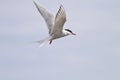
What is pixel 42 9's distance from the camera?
33.5 m

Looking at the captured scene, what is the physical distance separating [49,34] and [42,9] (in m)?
2.10

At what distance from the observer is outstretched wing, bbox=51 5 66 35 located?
96.9ft

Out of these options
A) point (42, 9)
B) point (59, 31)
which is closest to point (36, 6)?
point (42, 9)

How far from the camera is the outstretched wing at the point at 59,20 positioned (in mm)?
29545

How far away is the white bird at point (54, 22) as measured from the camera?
98.6 feet

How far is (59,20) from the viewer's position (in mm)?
30625

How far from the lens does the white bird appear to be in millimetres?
30062

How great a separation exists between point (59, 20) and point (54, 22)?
0.81m

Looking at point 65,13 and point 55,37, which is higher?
point 65,13

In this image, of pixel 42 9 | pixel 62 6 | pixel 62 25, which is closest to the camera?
pixel 62 6

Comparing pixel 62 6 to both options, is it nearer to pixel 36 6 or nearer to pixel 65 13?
pixel 65 13

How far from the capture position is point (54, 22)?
31375 mm

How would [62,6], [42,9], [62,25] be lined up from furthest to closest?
1. [42,9]
2. [62,25]
3. [62,6]

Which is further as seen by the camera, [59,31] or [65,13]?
[59,31]
